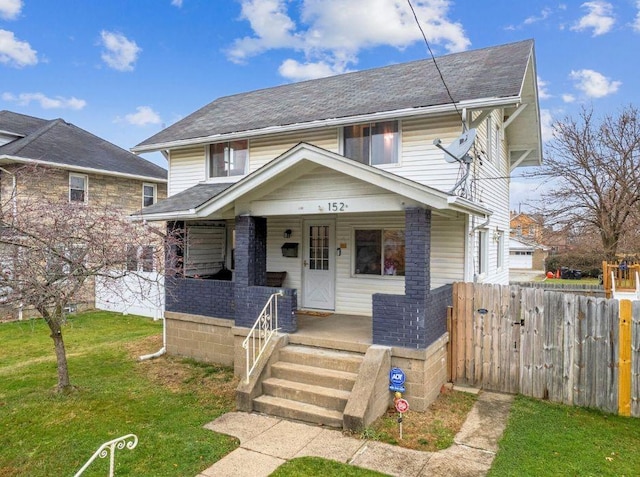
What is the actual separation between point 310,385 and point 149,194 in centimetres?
1507

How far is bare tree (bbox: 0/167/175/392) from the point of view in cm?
561

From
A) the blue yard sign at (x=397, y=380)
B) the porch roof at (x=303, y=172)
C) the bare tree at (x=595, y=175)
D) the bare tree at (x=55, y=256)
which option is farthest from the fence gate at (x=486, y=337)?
the bare tree at (x=595, y=175)

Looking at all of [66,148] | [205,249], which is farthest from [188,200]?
[66,148]

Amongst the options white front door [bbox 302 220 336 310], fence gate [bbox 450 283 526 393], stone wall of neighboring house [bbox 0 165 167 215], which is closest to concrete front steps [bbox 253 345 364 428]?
fence gate [bbox 450 283 526 393]

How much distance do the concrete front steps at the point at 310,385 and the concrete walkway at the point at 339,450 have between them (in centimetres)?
17

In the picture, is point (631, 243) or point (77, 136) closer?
point (77, 136)

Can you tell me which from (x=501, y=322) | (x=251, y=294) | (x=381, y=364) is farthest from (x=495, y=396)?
(x=251, y=294)

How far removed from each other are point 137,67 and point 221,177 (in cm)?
1421

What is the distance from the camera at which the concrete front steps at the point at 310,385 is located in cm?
586

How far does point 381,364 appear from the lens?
6.07 m

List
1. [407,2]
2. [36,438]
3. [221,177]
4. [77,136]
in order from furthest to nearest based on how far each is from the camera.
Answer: [77,136] < [221,177] < [407,2] < [36,438]

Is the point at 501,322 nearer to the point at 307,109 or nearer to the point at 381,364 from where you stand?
the point at 381,364

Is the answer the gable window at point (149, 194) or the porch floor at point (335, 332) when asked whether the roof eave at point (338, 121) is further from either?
the gable window at point (149, 194)

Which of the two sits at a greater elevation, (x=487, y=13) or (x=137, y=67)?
(x=137, y=67)
